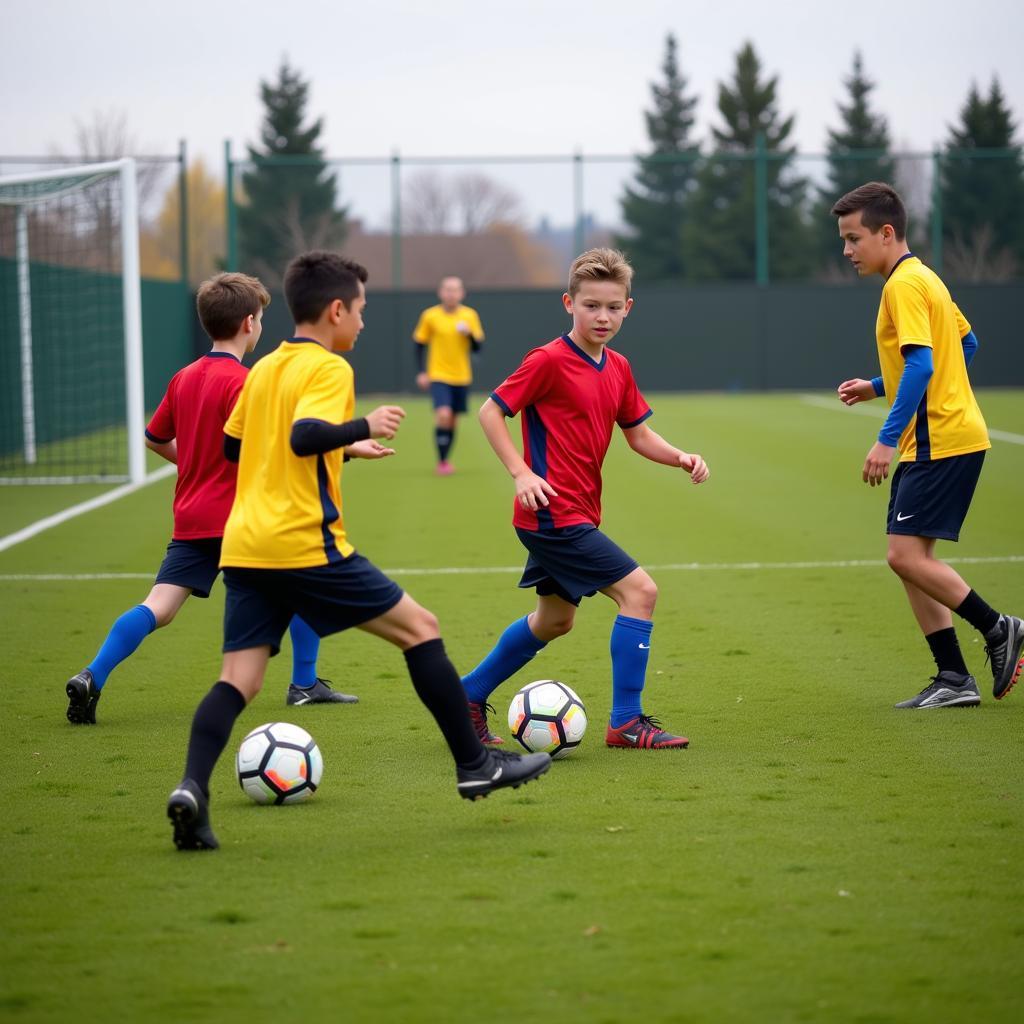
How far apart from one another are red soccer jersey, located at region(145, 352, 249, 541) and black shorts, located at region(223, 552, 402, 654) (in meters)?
1.52

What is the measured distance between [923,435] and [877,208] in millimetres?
934

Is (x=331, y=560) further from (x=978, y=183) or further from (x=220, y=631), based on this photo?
(x=978, y=183)

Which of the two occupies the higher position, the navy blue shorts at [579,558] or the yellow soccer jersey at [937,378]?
the yellow soccer jersey at [937,378]

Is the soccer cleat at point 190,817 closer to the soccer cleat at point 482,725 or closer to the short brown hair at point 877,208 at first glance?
the soccer cleat at point 482,725

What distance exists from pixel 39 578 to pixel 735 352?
22859 millimetres

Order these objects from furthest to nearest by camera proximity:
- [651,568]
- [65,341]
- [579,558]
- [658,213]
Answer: [658,213], [65,341], [651,568], [579,558]

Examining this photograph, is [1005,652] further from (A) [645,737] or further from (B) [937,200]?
(B) [937,200]

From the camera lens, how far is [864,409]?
25.1m

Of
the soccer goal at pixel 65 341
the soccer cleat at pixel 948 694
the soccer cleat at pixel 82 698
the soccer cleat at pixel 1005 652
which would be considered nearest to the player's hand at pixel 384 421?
the soccer cleat at pixel 82 698

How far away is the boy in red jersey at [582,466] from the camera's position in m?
5.20

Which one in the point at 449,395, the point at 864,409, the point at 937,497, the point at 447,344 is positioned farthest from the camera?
the point at 864,409

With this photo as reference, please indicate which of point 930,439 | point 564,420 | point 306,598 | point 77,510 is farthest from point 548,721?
point 77,510

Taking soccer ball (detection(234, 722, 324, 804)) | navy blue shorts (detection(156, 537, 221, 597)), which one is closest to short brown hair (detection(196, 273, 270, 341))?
navy blue shorts (detection(156, 537, 221, 597))

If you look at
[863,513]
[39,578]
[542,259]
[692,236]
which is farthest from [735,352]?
[39,578]
